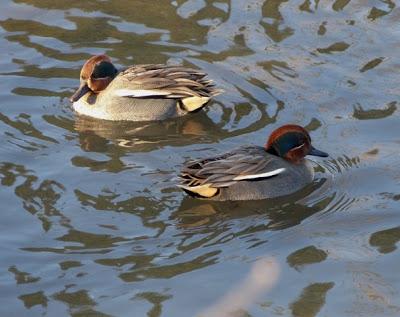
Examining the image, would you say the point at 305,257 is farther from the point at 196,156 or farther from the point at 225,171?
the point at 196,156

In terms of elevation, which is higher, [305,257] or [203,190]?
[203,190]

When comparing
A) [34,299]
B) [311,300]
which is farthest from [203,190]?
[34,299]

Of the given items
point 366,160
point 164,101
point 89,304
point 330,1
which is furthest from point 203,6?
point 89,304

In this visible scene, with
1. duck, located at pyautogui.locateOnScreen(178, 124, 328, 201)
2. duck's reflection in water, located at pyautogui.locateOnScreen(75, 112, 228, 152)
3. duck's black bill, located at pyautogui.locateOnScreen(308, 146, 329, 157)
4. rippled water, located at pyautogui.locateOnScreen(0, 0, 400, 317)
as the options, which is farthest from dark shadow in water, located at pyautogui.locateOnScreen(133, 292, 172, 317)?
duck's reflection in water, located at pyautogui.locateOnScreen(75, 112, 228, 152)

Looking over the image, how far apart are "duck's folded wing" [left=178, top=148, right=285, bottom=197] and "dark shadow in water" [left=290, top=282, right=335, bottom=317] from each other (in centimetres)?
178

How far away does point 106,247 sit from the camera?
9016 millimetres

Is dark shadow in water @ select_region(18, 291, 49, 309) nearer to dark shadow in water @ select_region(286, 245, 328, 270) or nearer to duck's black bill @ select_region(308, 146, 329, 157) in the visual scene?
dark shadow in water @ select_region(286, 245, 328, 270)

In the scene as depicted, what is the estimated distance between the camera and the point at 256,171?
10.1 metres

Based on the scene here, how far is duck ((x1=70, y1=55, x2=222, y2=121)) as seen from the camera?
11969 millimetres

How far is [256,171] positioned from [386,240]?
1479 millimetres

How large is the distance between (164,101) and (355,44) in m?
2.45

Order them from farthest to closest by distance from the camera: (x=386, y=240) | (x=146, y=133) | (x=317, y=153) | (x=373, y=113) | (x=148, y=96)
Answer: (x=148, y=96) < (x=146, y=133) < (x=373, y=113) < (x=317, y=153) < (x=386, y=240)

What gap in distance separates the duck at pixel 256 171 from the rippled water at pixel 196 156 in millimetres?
135

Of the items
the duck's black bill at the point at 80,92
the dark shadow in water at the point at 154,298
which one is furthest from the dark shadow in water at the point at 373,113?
the dark shadow in water at the point at 154,298
